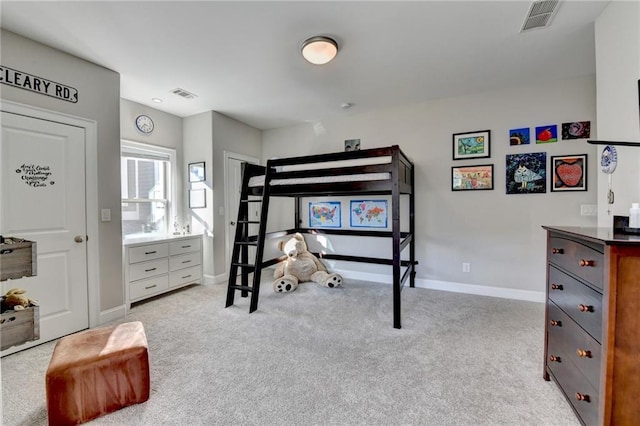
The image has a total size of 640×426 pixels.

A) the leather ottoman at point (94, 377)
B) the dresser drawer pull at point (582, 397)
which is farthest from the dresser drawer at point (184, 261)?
the dresser drawer pull at point (582, 397)

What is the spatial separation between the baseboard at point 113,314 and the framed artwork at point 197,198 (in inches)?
65.4

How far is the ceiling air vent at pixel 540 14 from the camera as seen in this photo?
1896mm

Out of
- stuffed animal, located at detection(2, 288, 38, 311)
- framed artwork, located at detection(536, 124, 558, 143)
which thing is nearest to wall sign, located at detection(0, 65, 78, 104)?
stuffed animal, located at detection(2, 288, 38, 311)

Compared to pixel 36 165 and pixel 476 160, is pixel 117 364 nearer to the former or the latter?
pixel 36 165

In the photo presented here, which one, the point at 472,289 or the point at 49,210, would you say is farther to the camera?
the point at 472,289

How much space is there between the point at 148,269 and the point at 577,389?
4.00 m

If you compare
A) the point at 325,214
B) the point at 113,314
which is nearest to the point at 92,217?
the point at 113,314

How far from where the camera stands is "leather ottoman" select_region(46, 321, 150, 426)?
1.43 m

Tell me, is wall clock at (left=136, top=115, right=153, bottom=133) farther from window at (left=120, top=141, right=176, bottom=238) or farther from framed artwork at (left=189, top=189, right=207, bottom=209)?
framed artwork at (left=189, top=189, right=207, bottom=209)

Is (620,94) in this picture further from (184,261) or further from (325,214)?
(184,261)

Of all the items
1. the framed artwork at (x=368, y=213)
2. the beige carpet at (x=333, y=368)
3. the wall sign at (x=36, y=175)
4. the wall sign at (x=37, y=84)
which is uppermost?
the wall sign at (x=37, y=84)

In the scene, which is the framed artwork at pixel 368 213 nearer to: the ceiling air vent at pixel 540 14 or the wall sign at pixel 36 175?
the ceiling air vent at pixel 540 14

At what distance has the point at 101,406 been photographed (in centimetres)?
153

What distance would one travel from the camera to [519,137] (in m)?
3.25
